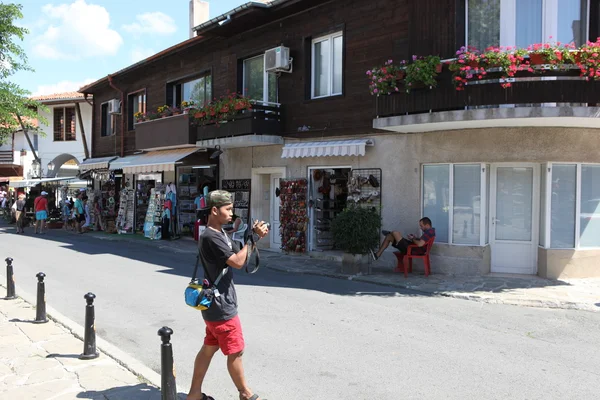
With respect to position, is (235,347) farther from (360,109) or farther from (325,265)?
(360,109)

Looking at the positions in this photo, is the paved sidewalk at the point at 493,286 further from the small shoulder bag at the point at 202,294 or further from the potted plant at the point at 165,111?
the potted plant at the point at 165,111

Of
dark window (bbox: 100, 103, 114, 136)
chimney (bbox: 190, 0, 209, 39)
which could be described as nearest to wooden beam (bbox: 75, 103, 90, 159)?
dark window (bbox: 100, 103, 114, 136)

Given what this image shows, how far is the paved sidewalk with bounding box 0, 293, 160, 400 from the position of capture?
471 cm

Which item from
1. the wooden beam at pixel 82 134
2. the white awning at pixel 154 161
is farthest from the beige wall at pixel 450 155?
the wooden beam at pixel 82 134

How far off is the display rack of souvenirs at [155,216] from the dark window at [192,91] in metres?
3.52

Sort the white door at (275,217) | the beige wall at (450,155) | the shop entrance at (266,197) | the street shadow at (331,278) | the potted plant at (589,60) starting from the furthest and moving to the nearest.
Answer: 1. the shop entrance at (266,197)
2. the white door at (275,217)
3. the beige wall at (450,155)
4. the street shadow at (331,278)
5. the potted plant at (589,60)

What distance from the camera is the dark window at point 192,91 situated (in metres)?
18.6

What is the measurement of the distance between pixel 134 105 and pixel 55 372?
19469 mm

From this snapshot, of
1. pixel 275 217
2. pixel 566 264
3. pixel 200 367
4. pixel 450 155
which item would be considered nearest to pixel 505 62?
pixel 450 155

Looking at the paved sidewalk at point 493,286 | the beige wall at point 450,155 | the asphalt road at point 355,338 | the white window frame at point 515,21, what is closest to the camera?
the asphalt road at point 355,338

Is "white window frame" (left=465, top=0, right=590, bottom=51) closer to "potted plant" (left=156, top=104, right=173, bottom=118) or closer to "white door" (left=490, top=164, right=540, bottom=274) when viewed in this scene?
"white door" (left=490, top=164, right=540, bottom=274)

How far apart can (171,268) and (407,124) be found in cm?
630

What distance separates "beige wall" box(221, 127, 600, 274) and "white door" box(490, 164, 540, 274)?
1.24 ft

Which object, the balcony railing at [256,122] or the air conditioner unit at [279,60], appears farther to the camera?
the balcony railing at [256,122]
